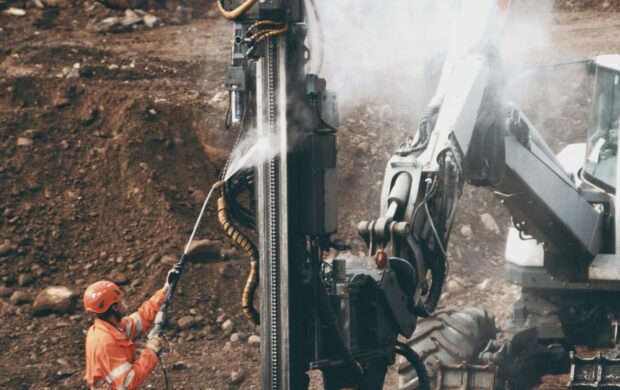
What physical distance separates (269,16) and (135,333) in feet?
7.94

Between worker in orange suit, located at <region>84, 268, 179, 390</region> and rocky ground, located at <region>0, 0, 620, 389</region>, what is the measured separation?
387cm

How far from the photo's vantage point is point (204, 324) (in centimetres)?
1477

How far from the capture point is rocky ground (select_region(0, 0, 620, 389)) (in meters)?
14.5

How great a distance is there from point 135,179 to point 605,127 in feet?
20.1

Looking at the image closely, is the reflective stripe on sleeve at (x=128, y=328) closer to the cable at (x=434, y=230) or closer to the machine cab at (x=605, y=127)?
the cable at (x=434, y=230)

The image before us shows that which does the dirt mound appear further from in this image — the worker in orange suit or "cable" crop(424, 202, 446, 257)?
the worker in orange suit

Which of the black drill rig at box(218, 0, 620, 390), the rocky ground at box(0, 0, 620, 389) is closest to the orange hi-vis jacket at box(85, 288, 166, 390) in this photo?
the black drill rig at box(218, 0, 620, 390)

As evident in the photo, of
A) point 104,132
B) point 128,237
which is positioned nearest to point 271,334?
point 128,237

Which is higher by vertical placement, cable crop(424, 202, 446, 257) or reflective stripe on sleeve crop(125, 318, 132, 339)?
cable crop(424, 202, 446, 257)

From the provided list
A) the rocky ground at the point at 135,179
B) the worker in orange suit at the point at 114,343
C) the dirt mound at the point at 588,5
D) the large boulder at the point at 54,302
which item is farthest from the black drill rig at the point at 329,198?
the dirt mound at the point at 588,5

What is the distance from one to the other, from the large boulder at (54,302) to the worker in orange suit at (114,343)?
514cm

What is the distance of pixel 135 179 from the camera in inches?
634

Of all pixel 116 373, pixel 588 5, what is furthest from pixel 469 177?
pixel 588 5

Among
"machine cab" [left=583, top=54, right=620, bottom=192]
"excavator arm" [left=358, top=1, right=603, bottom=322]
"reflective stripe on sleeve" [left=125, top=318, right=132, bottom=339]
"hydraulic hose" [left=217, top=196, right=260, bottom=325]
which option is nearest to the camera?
"hydraulic hose" [left=217, top=196, right=260, bottom=325]
